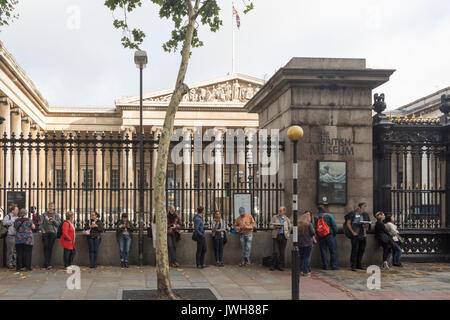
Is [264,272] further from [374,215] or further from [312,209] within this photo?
[374,215]

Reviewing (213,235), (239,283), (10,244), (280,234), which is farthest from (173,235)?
(10,244)

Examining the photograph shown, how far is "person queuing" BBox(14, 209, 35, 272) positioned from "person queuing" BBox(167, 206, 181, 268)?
3265mm

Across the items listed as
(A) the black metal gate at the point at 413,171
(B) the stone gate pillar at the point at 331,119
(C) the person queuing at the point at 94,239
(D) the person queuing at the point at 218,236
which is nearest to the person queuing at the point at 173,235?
(D) the person queuing at the point at 218,236

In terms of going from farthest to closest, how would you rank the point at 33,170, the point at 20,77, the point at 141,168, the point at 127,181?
the point at 33,170, the point at 20,77, the point at 127,181, the point at 141,168

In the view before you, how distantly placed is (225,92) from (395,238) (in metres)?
46.5

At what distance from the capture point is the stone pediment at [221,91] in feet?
192

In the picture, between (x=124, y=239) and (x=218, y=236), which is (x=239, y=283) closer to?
(x=218, y=236)

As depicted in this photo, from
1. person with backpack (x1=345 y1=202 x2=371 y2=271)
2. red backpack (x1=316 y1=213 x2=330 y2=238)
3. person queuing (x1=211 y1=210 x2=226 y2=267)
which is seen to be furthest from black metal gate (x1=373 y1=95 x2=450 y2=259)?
person queuing (x1=211 y1=210 x2=226 y2=267)

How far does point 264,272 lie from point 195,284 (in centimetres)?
228

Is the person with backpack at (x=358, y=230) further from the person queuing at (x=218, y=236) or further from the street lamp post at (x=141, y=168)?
the street lamp post at (x=141, y=168)

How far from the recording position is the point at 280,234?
13102 millimetres

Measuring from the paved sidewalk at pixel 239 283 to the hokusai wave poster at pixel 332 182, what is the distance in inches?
72.1
